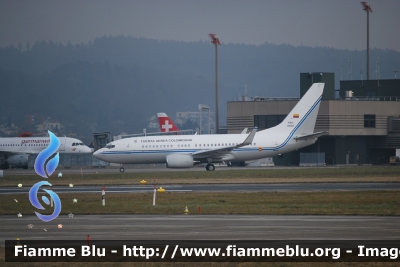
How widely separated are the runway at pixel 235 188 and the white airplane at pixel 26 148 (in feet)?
99.4

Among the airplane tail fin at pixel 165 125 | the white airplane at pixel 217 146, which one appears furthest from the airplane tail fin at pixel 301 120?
the airplane tail fin at pixel 165 125

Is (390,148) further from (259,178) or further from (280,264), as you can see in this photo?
(280,264)

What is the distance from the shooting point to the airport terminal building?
77250 millimetres

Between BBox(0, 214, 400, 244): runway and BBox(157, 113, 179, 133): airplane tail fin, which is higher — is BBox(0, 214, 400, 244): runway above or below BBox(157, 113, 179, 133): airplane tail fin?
below

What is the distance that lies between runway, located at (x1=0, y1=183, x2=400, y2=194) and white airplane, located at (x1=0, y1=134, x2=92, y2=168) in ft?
99.4

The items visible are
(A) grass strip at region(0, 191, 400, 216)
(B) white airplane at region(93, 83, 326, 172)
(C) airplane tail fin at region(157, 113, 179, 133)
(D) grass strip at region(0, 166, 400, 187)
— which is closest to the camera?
(A) grass strip at region(0, 191, 400, 216)

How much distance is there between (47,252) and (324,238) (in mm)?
8033

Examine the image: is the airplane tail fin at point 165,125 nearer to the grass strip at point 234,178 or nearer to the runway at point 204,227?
the grass strip at point 234,178

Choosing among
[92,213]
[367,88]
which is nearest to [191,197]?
[92,213]

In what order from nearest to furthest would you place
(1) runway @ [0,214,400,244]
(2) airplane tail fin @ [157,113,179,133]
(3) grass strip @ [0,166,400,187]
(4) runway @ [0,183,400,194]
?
(1) runway @ [0,214,400,244]
(4) runway @ [0,183,400,194]
(3) grass strip @ [0,166,400,187]
(2) airplane tail fin @ [157,113,179,133]

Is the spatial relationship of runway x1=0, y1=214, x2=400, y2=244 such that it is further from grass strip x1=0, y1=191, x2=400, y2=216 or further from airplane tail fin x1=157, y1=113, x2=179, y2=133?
airplane tail fin x1=157, y1=113, x2=179, y2=133

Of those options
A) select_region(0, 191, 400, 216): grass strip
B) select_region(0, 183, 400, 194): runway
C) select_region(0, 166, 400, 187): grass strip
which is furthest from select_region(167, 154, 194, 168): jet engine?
select_region(0, 191, 400, 216): grass strip

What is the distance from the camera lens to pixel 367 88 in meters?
92.5

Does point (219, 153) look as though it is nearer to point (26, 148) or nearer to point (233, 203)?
point (26, 148)
